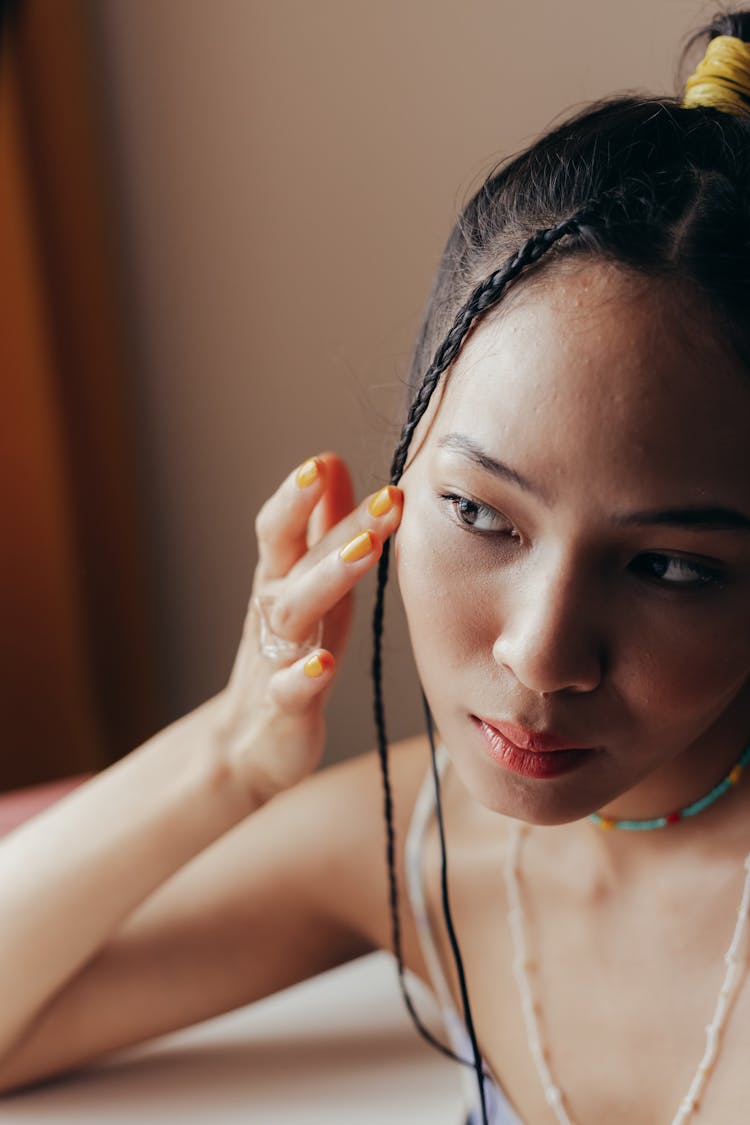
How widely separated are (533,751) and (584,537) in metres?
0.15

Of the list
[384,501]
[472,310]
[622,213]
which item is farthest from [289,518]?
[622,213]

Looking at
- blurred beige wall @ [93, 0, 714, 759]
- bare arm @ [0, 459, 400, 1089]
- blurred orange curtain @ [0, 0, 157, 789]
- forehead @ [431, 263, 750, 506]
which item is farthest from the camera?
blurred orange curtain @ [0, 0, 157, 789]

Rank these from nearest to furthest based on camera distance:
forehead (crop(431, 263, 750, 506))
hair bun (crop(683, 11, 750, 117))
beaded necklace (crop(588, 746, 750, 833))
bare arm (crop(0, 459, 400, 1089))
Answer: forehead (crop(431, 263, 750, 506)) → hair bun (crop(683, 11, 750, 117)) → beaded necklace (crop(588, 746, 750, 833)) → bare arm (crop(0, 459, 400, 1089))

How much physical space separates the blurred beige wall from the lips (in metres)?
0.79

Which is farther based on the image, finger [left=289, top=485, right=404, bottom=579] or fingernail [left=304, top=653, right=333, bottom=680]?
fingernail [left=304, top=653, right=333, bottom=680]

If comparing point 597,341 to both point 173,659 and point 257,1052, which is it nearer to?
point 257,1052

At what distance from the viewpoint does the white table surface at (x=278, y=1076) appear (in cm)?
112

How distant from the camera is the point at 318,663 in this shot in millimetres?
1012

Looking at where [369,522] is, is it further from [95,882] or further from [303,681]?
[95,882]

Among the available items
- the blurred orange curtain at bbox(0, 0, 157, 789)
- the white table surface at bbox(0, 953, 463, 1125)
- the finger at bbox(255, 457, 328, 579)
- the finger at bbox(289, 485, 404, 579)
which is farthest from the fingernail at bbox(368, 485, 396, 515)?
the blurred orange curtain at bbox(0, 0, 157, 789)

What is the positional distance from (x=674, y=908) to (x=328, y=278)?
48.6 inches

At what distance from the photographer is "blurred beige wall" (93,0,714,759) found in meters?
1.70

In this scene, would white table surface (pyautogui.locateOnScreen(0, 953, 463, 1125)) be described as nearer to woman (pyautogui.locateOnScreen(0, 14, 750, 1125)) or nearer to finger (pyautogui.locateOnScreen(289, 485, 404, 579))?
woman (pyautogui.locateOnScreen(0, 14, 750, 1125))

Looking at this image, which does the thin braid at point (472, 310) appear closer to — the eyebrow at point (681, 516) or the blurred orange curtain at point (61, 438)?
the eyebrow at point (681, 516)
